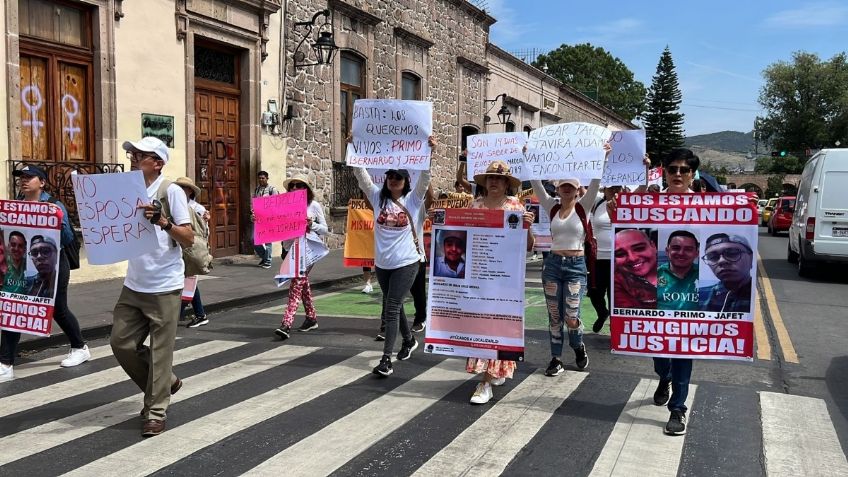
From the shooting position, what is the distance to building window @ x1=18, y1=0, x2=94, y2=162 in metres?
10.6

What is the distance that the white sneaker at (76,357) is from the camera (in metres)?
6.53

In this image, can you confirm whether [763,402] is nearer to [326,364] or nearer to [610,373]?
[610,373]

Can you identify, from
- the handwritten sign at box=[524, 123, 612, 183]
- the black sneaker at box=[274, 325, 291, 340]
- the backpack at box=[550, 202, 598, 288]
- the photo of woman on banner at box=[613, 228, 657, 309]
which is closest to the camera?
the photo of woman on banner at box=[613, 228, 657, 309]

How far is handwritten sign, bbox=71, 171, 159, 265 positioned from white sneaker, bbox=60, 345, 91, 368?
2.34 meters

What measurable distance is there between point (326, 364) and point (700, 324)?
338 cm

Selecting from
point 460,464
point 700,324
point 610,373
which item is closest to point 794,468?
point 700,324

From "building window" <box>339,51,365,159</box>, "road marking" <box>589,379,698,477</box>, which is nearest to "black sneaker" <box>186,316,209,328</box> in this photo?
"road marking" <box>589,379,698,477</box>

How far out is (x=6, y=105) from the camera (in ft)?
33.4

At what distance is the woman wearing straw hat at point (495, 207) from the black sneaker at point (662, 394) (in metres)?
1.11

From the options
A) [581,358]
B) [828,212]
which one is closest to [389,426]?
[581,358]

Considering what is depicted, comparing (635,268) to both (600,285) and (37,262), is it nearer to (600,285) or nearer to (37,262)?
(600,285)

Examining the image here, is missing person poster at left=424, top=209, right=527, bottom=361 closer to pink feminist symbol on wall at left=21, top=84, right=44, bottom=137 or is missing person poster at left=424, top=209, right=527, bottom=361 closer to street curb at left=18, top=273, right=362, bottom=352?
street curb at left=18, top=273, right=362, bottom=352

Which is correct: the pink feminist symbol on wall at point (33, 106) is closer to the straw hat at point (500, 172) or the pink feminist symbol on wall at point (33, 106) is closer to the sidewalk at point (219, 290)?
the sidewalk at point (219, 290)

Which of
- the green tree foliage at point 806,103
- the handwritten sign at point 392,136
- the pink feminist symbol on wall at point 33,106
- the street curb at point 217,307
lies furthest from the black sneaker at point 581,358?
the green tree foliage at point 806,103
